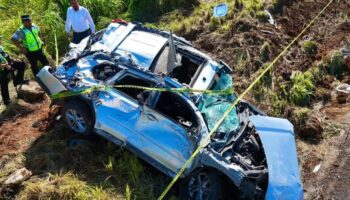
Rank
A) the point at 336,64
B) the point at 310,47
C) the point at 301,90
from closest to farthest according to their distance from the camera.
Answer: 1. the point at 301,90
2. the point at 336,64
3. the point at 310,47

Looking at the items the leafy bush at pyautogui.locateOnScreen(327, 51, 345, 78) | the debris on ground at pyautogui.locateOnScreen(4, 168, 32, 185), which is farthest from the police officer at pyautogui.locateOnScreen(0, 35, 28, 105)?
the leafy bush at pyautogui.locateOnScreen(327, 51, 345, 78)

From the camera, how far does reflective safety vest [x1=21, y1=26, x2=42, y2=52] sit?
927 cm

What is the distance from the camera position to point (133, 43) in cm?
811

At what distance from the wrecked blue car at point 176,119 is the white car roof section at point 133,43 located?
0.7 inches

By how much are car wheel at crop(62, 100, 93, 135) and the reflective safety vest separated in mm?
2165

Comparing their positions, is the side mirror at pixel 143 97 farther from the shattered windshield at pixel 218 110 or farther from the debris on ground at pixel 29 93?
the debris on ground at pixel 29 93

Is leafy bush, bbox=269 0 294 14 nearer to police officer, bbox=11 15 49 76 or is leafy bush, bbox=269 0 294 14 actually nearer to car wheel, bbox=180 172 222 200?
police officer, bbox=11 15 49 76

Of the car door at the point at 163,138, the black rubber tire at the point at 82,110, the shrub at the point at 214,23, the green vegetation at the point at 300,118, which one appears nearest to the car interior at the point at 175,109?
the car door at the point at 163,138

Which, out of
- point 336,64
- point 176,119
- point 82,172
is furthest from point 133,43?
point 336,64

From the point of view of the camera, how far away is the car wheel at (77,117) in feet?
25.5

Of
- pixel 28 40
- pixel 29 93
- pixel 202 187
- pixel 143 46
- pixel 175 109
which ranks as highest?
pixel 143 46

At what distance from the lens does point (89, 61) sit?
802 cm

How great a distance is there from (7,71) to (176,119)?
3835mm

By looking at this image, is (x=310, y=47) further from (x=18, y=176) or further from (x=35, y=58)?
(x=18, y=176)
